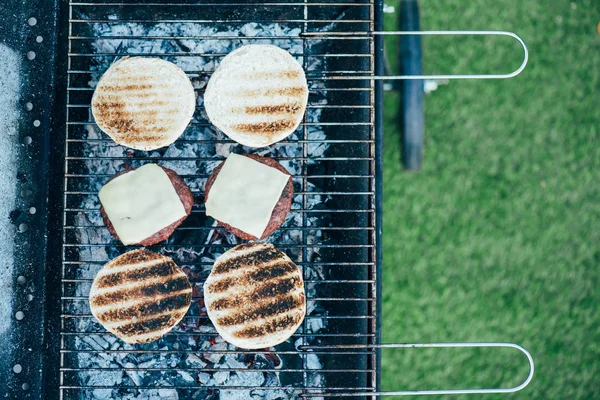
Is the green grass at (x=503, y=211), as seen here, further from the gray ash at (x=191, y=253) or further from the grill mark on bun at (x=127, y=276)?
the grill mark on bun at (x=127, y=276)

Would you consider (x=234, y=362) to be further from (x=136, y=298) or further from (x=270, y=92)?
(x=270, y=92)

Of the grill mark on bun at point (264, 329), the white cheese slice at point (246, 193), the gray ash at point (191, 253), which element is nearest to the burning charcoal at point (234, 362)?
the gray ash at point (191, 253)

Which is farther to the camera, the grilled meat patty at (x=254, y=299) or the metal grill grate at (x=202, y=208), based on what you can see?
the metal grill grate at (x=202, y=208)

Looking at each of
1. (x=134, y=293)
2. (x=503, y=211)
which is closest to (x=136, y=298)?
(x=134, y=293)

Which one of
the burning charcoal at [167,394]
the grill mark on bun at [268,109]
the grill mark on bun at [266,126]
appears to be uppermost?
the grill mark on bun at [268,109]

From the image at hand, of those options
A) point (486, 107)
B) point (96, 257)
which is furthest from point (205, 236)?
point (486, 107)

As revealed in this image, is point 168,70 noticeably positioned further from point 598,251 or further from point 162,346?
point 598,251
